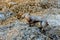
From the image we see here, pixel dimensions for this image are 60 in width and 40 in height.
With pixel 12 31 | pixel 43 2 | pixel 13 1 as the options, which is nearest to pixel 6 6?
pixel 13 1

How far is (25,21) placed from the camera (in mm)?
1355

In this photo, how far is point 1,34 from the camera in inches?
45.3

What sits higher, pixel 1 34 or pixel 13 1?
pixel 13 1

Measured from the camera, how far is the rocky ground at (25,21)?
112cm

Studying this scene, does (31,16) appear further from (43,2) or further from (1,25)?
(43,2)

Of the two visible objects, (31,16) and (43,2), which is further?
(43,2)

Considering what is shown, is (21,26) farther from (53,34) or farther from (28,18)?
(53,34)

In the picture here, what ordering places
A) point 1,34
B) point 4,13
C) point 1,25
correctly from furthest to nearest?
point 4,13 < point 1,25 < point 1,34

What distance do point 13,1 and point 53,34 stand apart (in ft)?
2.95

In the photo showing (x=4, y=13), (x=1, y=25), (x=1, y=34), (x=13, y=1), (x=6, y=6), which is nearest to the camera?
(x=1, y=34)

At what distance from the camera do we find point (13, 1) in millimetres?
1846

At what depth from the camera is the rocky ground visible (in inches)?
44.2

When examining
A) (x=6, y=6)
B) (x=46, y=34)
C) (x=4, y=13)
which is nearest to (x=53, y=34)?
(x=46, y=34)

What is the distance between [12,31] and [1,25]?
19 cm
